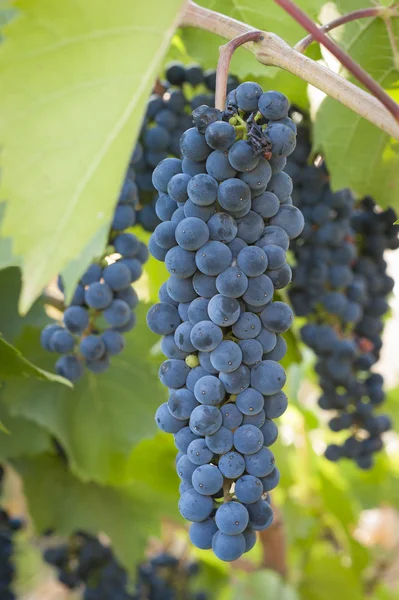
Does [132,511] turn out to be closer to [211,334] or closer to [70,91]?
[211,334]

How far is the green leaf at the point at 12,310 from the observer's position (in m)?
0.95

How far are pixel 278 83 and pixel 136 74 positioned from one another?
1.57ft

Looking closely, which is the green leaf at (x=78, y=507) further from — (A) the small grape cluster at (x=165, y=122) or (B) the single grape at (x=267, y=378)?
(B) the single grape at (x=267, y=378)

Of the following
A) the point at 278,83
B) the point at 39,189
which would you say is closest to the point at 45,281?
the point at 39,189

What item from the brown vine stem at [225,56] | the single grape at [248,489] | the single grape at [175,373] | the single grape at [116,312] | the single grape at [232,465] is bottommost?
the single grape at [248,489]

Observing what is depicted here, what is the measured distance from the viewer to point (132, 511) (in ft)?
4.19

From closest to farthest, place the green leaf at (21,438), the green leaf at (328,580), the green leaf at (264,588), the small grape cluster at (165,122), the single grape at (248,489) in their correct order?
the single grape at (248,489) → the small grape cluster at (165,122) → the green leaf at (21,438) → the green leaf at (264,588) → the green leaf at (328,580)

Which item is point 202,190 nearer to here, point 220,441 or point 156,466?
point 220,441

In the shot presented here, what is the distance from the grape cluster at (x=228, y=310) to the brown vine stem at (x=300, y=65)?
26mm

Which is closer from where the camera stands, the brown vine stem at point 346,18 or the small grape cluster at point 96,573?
the brown vine stem at point 346,18

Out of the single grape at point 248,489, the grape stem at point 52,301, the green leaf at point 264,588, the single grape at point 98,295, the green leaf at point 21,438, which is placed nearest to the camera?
the single grape at point 248,489

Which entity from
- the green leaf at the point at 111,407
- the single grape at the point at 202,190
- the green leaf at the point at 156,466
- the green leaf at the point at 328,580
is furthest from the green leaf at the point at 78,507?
the single grape at the point at 202,190

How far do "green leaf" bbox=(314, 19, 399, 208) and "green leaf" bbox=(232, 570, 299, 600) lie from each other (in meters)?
0.79

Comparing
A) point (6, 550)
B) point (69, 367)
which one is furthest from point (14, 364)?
point (6, 550)
